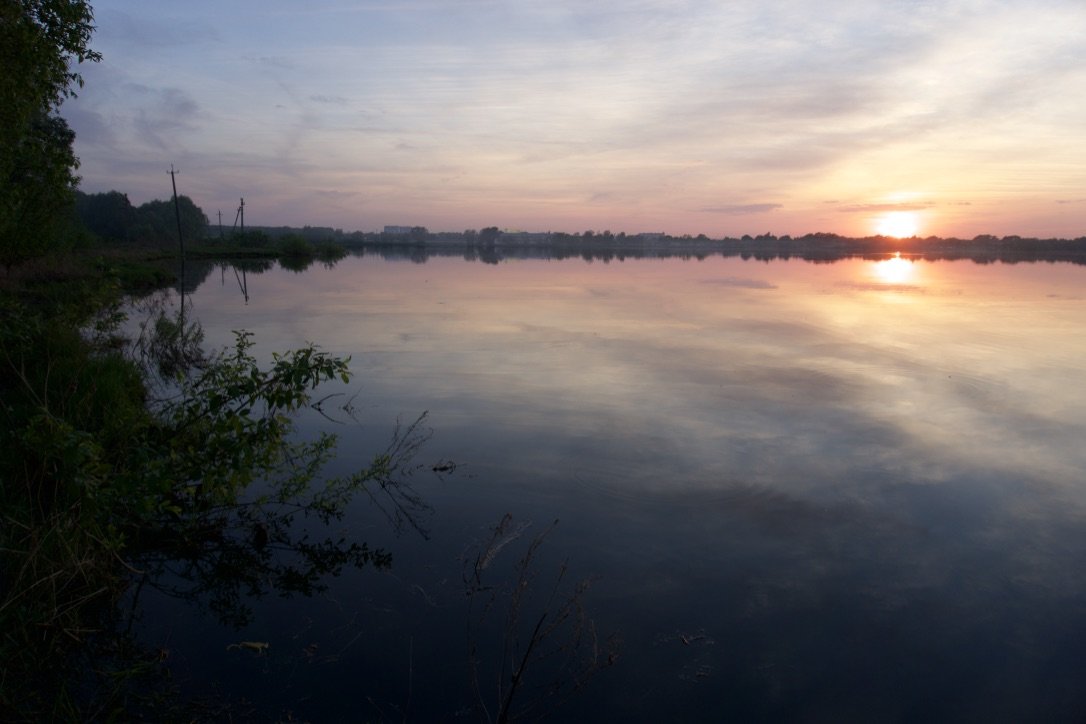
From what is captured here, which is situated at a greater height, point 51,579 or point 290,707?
point 51,579

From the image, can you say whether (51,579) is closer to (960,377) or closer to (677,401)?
(677,401)

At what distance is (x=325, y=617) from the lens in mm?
4879

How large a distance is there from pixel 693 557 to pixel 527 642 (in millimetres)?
1734

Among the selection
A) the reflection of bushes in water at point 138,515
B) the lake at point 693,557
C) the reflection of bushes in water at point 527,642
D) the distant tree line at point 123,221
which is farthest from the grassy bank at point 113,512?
the distant tree line at point 123,221

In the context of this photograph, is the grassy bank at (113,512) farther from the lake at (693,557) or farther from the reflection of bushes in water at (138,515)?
the lake at (693,557)

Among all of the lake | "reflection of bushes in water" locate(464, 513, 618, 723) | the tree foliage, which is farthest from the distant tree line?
"reflection of bushes in water" locate(464, 513, 618, 723)

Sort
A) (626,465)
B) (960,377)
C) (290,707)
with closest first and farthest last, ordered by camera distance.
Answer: (290,707) → (626,465) → (960,377)

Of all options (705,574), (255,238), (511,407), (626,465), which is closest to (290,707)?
(705,574)

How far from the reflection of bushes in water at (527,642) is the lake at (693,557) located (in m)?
0.02

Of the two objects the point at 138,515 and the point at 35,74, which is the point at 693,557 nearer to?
the point at 138,515

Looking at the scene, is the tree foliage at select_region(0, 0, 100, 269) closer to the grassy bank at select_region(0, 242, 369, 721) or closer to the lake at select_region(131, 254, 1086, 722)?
the grassy bank at select_region(0, 242, 369, 721)

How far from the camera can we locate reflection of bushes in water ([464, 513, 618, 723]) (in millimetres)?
4059

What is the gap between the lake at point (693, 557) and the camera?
13.9ft

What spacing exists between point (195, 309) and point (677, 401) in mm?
17190
